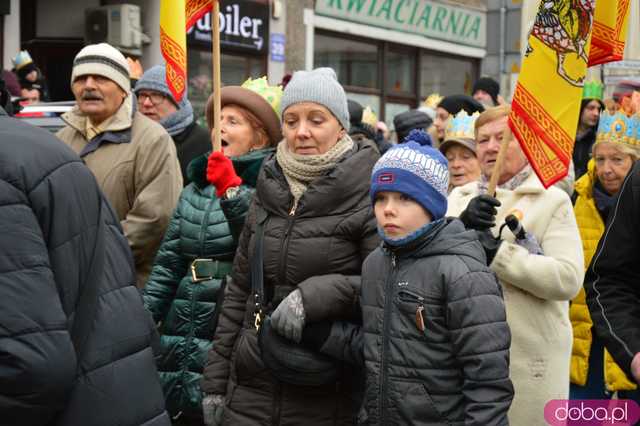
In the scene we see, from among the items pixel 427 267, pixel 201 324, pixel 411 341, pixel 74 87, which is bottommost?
pixel 201 324

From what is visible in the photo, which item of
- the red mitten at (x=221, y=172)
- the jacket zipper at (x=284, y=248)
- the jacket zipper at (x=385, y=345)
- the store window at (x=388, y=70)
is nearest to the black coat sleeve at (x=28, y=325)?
the jacket zipper at (x=385, y=345)

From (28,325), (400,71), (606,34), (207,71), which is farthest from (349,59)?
(28,325)

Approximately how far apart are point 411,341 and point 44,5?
1195 cm

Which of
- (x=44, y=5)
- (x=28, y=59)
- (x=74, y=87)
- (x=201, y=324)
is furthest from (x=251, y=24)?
(x=201, y=324)

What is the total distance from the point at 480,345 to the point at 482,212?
2.41ft

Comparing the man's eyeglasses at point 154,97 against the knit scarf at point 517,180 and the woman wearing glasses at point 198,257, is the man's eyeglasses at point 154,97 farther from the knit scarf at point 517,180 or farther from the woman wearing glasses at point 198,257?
the knit scarf at point 517,180

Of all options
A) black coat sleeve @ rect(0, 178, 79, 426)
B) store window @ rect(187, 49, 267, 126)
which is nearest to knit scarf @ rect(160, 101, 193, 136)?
black coat sleeve @ rect(0, 178, 79, 426)

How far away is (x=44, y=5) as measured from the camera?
14.1 metres

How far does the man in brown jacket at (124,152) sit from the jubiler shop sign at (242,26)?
920 cm

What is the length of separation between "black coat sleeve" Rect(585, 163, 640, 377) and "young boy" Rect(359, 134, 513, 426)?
1.33 feet

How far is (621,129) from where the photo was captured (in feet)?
17.1

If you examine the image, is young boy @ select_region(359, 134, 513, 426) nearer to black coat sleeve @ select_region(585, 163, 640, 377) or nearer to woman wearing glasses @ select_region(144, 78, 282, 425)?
black coat sleeve @ select_region(585, 163, 640, 377)

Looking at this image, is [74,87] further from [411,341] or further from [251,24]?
[251,24]

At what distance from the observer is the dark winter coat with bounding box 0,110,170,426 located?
2184mm
